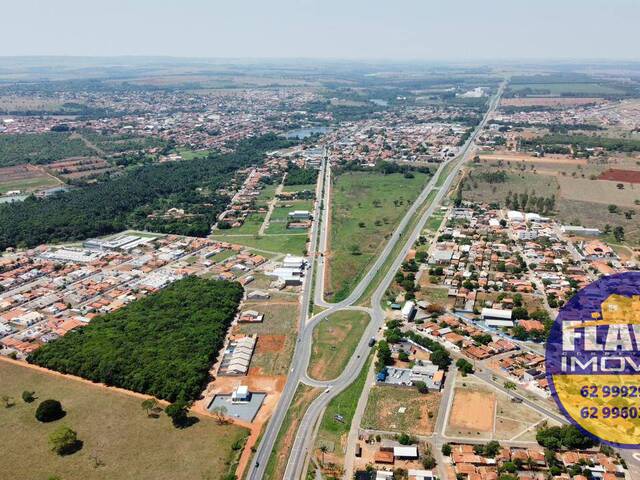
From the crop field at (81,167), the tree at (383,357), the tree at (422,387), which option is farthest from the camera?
the crop field at (81,167)

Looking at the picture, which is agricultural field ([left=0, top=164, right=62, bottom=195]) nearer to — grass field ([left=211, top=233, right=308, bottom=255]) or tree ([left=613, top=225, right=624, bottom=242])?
grass field ([left=211, top=233, right=308, bottom=255])

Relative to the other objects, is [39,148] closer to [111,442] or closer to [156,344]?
[156,344]

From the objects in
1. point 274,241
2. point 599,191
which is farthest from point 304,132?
point 274,241

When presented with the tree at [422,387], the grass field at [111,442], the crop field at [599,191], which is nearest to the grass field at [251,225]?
the grass field at [111,442]

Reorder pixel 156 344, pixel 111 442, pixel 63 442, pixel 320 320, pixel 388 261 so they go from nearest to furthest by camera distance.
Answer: pixel 63 442 → pixel 111 442 → pixel 156 344 → pixel 320 320 → pixel 388 261

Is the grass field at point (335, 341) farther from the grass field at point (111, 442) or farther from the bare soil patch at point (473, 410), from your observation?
the bare soil patch at point (473, 410)

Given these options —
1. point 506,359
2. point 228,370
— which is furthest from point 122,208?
point 506,359
